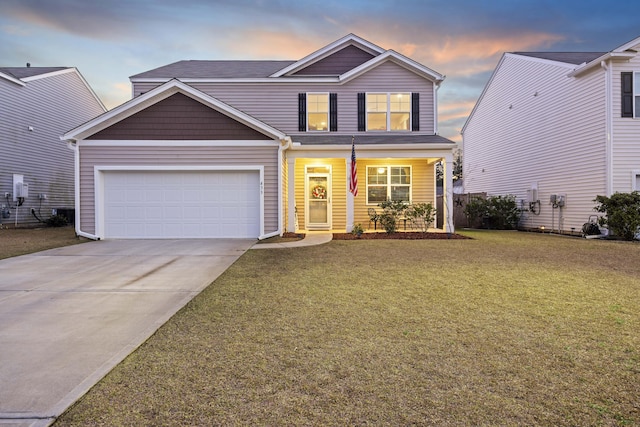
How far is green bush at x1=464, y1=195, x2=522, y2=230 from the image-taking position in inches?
639

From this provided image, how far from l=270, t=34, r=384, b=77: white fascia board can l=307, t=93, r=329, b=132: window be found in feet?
4.22

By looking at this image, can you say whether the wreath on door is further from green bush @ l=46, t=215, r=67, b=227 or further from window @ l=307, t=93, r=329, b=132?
green bush @ l=46, t=215, r=67, b=227

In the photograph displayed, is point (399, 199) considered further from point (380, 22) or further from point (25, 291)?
point (25, 291)

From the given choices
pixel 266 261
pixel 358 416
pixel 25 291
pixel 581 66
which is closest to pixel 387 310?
pixel 358 416

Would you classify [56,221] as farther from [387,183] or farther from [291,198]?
[387,183]

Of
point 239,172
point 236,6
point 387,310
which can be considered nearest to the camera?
point 387,310

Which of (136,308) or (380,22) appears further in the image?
(380,22)

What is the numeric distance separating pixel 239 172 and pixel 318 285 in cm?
698

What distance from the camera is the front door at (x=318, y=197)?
13.9m

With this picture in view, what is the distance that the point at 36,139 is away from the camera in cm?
1706

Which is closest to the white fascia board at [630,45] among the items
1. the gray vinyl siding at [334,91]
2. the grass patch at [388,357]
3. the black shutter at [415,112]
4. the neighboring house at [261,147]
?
the neighboring house at [261,147]

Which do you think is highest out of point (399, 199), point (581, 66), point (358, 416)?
point (581, 66)

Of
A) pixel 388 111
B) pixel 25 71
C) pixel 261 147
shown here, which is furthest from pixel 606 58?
pixel 25 71

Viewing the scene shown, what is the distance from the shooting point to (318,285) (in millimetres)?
5398
